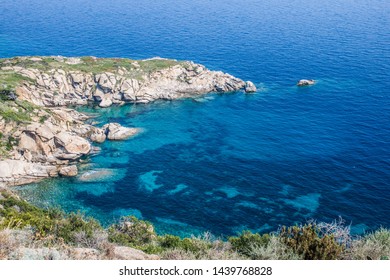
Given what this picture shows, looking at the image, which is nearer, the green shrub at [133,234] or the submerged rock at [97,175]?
the green shrub at [133,234]

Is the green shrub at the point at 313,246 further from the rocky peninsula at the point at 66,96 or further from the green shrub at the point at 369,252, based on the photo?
the rocky peninsula at the point at 66,96

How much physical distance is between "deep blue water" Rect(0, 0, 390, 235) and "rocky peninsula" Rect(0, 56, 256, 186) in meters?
3.29

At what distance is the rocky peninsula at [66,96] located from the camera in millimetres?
62875

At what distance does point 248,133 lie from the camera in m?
76.4

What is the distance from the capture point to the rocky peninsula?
62875 mm

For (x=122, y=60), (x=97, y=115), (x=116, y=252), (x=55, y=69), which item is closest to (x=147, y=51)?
(x=122, y=60)

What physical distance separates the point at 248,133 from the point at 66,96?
41021mm

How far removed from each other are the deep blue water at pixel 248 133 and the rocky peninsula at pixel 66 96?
10.8ft

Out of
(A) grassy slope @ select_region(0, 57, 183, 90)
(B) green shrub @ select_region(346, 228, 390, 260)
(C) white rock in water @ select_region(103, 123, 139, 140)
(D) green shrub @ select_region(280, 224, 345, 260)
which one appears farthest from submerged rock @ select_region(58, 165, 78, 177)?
(B) green shrub @ select_region(346, 228, 390, 260)

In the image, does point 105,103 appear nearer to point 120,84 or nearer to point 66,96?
point 120,84

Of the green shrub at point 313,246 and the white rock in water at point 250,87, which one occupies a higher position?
the green shrub at point 313,246

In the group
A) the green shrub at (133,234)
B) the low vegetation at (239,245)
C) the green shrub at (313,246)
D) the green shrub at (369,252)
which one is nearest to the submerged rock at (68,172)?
the green shrub at (133,234)

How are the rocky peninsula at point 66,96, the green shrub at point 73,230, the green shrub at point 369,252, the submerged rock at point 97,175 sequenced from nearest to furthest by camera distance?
Answer: the green shrub at point 369,252, the green shrub at point 73,230, the submerged rock at point 97,175, the rocky peninsula at point 66,96

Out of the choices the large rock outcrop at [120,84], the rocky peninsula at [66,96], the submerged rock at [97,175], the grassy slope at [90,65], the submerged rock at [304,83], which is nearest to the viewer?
the submerged rock at [97,175]
